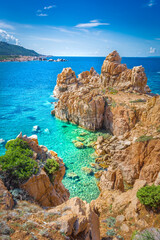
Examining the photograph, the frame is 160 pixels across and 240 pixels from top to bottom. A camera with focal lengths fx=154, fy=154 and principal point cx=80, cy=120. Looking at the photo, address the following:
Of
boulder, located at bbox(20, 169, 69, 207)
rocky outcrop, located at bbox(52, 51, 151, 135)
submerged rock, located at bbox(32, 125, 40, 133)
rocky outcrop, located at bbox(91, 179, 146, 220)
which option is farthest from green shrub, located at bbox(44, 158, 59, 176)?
submerged rock, located at bbox(32, 125, 40, 133)

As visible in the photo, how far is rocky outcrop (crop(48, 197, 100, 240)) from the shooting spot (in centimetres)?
742

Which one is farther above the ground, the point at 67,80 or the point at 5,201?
the point at 67,80

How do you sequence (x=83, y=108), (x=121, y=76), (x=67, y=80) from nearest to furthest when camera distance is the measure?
1. (x=83, y=108)
2. (x=121, y=76)
3. (x=67, y=80)

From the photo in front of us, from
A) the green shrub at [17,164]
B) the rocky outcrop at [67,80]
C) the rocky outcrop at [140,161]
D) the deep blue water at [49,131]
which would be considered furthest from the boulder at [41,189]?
the rocky outcrop at [67,80]

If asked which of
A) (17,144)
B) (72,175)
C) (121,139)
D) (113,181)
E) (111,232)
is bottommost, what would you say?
(72,175)

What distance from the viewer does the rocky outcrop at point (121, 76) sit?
40625 mm

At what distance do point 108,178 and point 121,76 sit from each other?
1267 inches

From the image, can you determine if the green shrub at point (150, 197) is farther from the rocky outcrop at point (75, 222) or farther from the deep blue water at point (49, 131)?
the deep blue water at point (49, 131)

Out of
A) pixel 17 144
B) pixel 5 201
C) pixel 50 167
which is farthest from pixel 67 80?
pixel 5 201

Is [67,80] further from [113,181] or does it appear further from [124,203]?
[124,203]

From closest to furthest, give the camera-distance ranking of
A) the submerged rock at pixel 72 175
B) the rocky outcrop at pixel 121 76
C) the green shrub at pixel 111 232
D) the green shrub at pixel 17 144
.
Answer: the green shrub at pixel 111 232
the green shrub at pixel 17 144
the submerged rock at pixel 72 175
the rocky outcrop at pixel 121 76

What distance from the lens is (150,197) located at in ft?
38.8

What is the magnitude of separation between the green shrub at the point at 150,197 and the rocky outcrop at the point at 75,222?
4834 millimetres

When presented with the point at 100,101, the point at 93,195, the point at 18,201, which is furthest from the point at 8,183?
the point at 100,101
